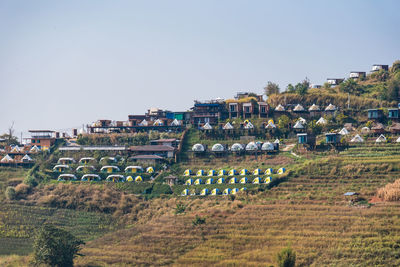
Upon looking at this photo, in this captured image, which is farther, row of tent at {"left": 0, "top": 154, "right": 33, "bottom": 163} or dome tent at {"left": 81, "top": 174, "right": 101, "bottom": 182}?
row of tent at {"left": 0, "top": 154, "right": 33, "bottom": 163}

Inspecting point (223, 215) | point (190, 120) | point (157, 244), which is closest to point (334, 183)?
point (223, 215)

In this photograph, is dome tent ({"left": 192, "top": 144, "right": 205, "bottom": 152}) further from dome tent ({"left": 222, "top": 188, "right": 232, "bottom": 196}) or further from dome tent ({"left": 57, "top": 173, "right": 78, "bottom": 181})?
dome tent ({"left": 57, "top": 173, "right": 78, "bottom": 181})

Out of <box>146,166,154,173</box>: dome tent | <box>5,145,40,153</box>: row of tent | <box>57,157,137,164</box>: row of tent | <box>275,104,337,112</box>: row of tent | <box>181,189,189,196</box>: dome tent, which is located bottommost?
<box>181,189,189,196</box>: dome tent

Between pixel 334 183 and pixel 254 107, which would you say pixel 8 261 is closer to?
pixel 334 183

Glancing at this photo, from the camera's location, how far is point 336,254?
45.5m

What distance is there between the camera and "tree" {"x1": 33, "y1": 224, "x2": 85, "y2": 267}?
5022 centimetres

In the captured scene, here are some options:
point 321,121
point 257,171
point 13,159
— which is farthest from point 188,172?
point 13,159

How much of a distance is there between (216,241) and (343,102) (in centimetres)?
4289

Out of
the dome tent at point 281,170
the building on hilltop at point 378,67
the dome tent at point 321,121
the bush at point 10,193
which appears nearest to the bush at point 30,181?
the bush at point 10,193

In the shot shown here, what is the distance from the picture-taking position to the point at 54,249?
5044 cm

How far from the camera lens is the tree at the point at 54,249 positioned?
5022 cm

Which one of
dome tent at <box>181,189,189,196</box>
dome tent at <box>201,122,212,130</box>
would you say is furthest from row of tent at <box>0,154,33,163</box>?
dome tent at <box>181,189,189,196</box>

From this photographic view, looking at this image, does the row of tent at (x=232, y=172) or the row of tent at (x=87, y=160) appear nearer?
the row of tent at (x=232, y=172)

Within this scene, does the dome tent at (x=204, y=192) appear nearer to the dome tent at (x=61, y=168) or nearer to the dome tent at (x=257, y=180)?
the dome tent at (x=257, y=180)
